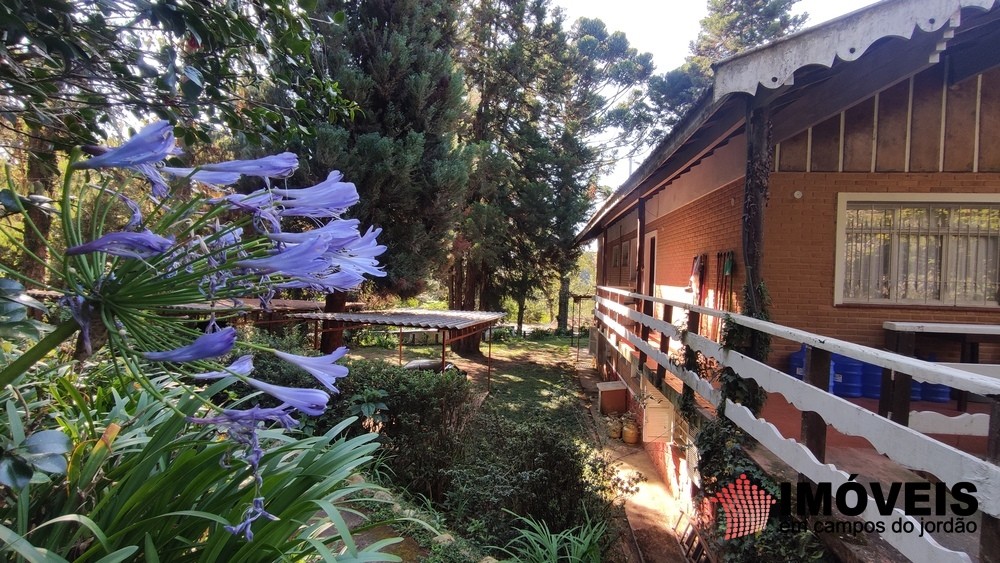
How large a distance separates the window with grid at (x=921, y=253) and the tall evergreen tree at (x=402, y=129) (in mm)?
6681

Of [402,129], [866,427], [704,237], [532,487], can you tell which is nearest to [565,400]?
[532,487]

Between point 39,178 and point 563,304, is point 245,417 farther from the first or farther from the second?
point 563,304

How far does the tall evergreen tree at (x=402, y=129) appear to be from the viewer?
28.9 ft

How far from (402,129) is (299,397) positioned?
9.41m

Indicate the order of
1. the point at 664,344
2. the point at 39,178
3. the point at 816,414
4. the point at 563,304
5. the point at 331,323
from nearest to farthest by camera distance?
1. the point at 816,414
2. the point at 39,178
3. the point at 664,344
4. the point at 331,323
5. the point at 563,304

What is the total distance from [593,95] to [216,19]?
19.4 m

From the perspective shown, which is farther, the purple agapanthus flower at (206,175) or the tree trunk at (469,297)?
the tree trunk at (469,297)

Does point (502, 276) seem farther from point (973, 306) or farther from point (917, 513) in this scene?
point (917, 513)

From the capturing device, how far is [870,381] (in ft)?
19.0

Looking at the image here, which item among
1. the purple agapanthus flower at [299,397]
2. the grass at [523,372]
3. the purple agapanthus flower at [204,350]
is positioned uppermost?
the purple agapanthus flower at [204,350]

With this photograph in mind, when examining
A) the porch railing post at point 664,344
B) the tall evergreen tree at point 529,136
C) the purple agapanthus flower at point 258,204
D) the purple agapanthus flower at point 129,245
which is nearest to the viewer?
the purple agapanthus flower at point 129,245

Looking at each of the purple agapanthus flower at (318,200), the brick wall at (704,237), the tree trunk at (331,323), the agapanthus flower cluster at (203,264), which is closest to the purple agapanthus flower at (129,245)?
the agapanthus flower cluster at (203,264)

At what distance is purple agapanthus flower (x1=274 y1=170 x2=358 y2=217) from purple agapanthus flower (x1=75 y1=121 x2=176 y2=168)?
0.18m

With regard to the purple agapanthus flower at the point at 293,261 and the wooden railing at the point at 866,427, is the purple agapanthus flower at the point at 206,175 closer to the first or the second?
the purple agapanthus flower at the point at 293,261
